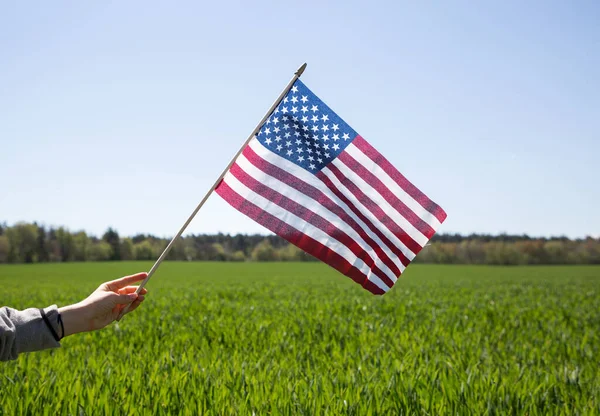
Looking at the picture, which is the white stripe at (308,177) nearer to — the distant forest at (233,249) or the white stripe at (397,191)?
the white stripe at (397,191)

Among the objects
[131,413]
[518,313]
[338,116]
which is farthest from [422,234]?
[518,313]

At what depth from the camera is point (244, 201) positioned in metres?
4.30

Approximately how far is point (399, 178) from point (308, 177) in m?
0.74

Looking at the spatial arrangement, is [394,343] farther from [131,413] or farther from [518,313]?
[518,313]

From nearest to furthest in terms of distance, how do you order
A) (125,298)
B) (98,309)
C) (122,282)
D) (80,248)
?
(98,309) < (125,298) < (122,282) < (80,248)

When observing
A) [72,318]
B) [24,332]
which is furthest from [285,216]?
[24,332]

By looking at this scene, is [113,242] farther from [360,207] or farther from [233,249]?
[360,207]

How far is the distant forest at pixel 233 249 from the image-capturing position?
352ft

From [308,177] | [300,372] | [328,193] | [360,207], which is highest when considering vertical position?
[308,177]

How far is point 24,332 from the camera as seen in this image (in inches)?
120

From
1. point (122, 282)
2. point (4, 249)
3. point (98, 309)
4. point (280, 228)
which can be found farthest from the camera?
point (4, 249)

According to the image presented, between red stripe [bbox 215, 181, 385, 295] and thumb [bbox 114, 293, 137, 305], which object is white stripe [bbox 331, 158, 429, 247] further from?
thumb [bbox 114, 293, 137, 305]

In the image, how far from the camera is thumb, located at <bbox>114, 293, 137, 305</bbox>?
11.0 feet

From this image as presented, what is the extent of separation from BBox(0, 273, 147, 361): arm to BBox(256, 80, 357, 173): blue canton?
1.77 metres
